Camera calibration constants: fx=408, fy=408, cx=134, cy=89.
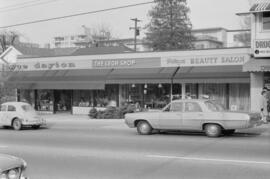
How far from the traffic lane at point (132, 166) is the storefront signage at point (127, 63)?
50.8 ft

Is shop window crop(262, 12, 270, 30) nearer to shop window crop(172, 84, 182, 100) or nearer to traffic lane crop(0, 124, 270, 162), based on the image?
shop window crop(172, 84, 182, 100)

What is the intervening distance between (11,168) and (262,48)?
18.0 meters

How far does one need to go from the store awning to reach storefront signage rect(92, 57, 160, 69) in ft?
21.7

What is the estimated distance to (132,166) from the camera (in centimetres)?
955

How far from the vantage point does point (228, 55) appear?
24.0m

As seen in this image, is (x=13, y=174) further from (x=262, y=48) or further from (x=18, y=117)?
(x=262, y=48)

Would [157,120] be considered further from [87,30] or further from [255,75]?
[87,30]

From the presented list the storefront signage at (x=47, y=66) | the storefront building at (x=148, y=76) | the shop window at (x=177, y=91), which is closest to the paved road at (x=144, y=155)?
the storefront building at (x=148, y=76)

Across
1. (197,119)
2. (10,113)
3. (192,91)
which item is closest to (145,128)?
(197,119)

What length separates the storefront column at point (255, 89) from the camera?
72.9 ft

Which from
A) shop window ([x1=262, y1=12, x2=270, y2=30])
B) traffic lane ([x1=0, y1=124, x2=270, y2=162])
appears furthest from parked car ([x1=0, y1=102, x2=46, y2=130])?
shop window ([x1=262, y1=12, x2=270, y2=30])

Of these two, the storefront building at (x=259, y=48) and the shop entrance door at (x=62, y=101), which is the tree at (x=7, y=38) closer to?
the shop entrance door at (x=62, y=101)

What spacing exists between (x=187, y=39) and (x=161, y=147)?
4498 centimetres

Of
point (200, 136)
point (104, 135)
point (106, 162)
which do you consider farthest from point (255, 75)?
point (106, 162)
